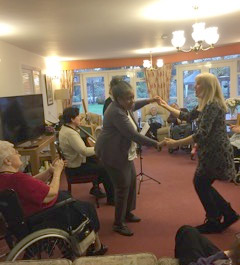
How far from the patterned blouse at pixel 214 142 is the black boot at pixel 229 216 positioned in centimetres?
37

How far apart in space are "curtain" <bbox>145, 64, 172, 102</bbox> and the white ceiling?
2.77 m

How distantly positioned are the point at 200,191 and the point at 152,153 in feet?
11.7

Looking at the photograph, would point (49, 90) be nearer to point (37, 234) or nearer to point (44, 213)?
point (44, 213)

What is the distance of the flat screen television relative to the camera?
338 centimetres

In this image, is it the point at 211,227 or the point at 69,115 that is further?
the point at 69,115

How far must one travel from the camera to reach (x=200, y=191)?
2359 mm

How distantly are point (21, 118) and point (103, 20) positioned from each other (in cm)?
167

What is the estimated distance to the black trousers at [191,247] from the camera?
51.2 inches

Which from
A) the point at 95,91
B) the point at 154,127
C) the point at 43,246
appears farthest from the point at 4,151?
the point at 95,91

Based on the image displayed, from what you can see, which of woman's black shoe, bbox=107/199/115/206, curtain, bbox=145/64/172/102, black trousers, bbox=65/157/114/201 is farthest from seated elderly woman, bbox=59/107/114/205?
curtain, bbox=145/64/172/102

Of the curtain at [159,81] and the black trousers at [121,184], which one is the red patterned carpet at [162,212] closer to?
the black trousers at [121,184]

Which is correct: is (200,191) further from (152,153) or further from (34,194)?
(152,153)

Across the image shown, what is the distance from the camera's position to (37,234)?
1.58 m

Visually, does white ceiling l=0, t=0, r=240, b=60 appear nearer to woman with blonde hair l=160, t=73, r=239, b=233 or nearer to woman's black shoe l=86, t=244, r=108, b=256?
woman with blonde hair l=160, t=73, r=239, b=233
